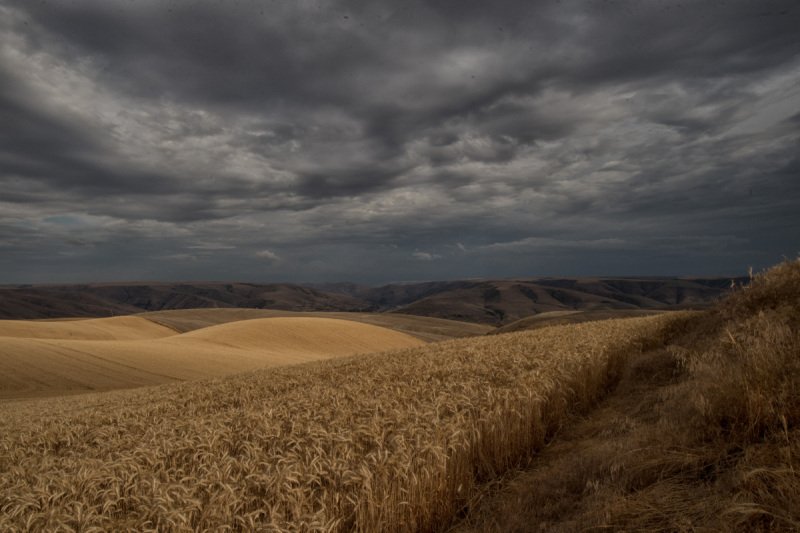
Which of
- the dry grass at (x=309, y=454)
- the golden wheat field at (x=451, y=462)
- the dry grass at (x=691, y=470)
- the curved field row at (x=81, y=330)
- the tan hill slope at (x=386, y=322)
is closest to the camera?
the dry grass at (x=691, y=470)

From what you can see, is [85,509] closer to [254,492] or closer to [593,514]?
[254,492]

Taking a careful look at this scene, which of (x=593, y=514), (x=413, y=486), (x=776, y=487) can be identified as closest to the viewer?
(x=776, y=487)

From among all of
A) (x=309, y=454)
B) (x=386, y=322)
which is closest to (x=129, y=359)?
(x=309, y=454)

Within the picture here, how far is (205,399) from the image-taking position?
11.7m

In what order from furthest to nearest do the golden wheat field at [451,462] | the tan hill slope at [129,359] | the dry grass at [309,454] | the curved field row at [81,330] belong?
the curved field row at [81,330] → the tan hill slope at [129,359] → the dry grass at [309,454] → the golden wheat field at [451,462]

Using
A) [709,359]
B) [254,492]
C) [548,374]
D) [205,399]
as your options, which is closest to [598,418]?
[548,374]

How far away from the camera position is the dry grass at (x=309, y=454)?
12.2ft

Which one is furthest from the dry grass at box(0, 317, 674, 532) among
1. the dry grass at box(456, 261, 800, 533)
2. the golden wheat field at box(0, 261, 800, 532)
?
the dry grass at box(456, 261, 800, 533)

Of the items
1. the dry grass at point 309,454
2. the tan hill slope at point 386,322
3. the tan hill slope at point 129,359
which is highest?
the dry grass at point 309,454

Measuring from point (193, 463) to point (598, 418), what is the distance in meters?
6.78

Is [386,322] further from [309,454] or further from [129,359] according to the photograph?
[309,454]

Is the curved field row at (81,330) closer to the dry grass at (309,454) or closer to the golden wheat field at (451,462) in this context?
the dry grass at (309,454)

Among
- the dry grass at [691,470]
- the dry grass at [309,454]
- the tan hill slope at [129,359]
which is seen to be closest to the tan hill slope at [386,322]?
the tan hill slope at [129,359]

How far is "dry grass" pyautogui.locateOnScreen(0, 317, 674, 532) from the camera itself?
3.71 meters
